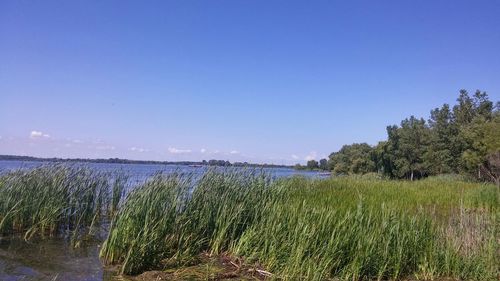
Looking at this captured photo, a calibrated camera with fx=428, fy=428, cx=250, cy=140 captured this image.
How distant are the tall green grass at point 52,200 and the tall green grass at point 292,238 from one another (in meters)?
2.46

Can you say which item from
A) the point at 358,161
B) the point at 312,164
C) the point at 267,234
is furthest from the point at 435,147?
the point at 267,234

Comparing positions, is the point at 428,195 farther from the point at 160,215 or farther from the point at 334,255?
the point at 160,215

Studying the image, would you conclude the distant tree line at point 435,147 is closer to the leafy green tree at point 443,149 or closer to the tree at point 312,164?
the leafy green tree at point 443,149

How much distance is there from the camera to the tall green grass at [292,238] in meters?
6.71

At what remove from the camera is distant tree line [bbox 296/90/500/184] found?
134 feet

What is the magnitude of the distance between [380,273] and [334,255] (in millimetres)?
819

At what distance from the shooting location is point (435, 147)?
170 feet

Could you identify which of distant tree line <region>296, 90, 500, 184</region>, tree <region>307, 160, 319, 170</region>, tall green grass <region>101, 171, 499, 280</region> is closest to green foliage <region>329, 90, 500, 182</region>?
distant tree line <region>296, 90, 500, 184</region>

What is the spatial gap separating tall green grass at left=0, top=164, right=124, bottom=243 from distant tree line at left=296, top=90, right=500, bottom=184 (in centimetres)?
3396

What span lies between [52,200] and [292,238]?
230 inches

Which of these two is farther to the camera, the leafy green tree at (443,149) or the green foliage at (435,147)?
the leafy green tree at (443,149)

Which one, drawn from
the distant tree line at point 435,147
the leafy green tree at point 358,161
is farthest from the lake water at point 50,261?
the leafy green tree at point 358,161

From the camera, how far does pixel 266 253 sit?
23.6ft

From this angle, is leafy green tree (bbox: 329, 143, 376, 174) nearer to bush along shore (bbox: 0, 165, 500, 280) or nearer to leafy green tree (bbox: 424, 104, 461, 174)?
leafy green tree (bbox: 424, 104, 461, 174)
